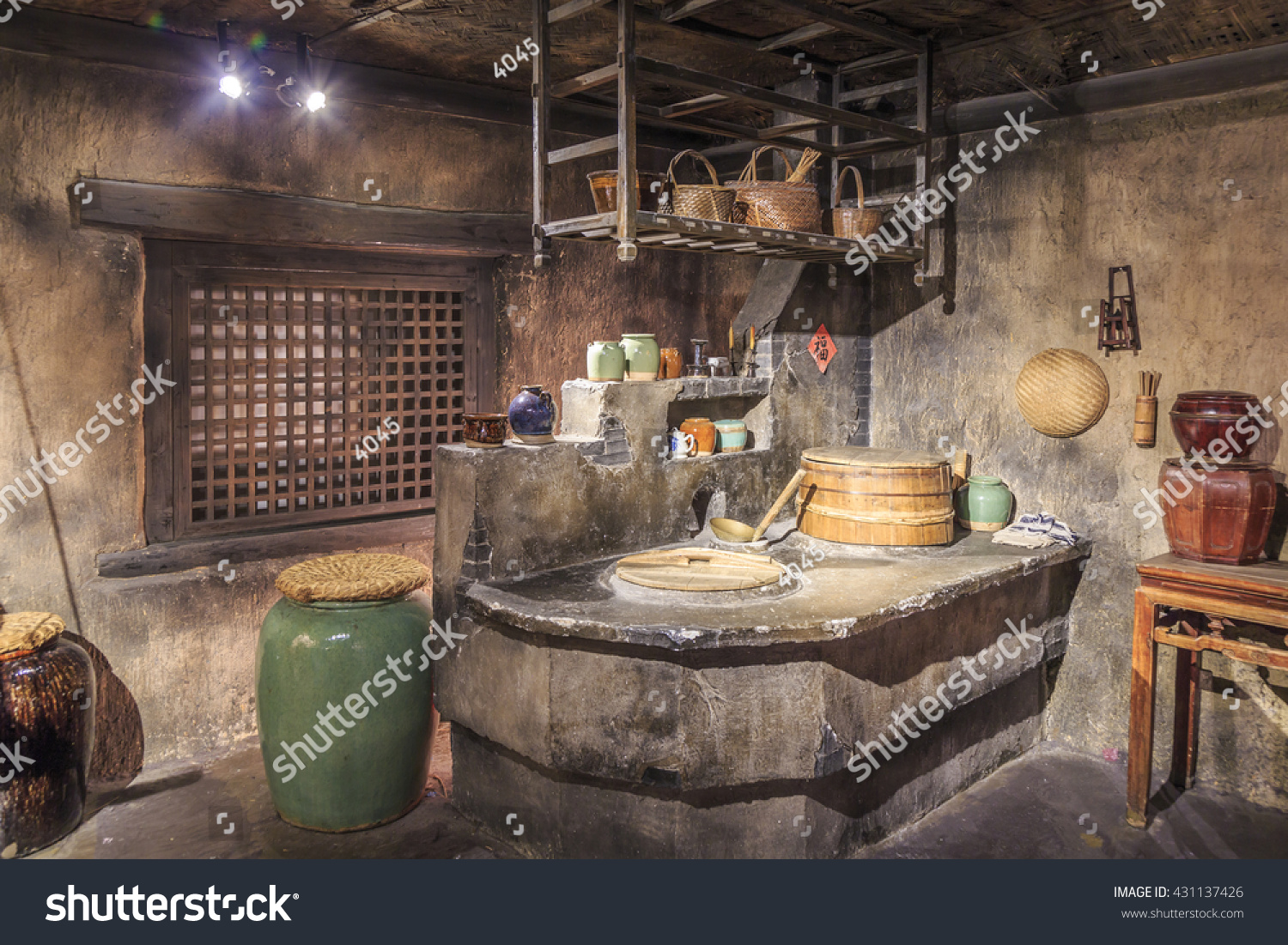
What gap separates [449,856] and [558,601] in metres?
1.15

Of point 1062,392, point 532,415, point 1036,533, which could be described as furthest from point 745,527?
point 1062,392

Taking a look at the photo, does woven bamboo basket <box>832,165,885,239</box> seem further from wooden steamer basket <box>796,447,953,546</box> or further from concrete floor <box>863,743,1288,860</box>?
concrete floor <box>863,743,1288,860</box>

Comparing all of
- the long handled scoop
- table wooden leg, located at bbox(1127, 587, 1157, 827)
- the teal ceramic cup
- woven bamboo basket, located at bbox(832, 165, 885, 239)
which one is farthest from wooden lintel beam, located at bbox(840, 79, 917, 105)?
table wooden leg, located at bbox(1127, 587, 1157, 827)

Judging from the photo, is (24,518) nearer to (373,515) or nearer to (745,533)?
(373,515)

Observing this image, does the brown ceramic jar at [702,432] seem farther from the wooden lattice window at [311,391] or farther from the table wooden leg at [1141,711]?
the table wooden leg at [1141,711]

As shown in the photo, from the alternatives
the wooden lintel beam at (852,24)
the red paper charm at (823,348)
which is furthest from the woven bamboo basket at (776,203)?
the red paper charm at (823,348)

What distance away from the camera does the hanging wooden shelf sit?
154 inches

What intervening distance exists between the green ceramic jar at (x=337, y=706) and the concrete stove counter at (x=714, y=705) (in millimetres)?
224

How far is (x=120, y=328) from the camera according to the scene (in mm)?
4406

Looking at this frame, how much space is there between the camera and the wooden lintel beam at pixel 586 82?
3.78 m

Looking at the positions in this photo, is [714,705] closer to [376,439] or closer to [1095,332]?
[376,439]

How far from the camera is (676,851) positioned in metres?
3.53

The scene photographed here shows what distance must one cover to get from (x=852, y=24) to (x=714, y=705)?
2.95 metres

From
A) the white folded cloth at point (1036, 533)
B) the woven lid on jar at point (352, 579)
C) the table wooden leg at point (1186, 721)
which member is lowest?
the table wooden leg at point (1186, 721)
